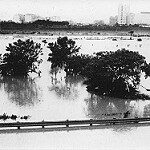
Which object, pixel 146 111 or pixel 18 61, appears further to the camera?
pixel 18 61

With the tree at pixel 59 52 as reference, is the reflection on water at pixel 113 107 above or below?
below

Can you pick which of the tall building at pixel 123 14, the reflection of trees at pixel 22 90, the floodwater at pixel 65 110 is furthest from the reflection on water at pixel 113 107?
the tall building at pixel 123 14

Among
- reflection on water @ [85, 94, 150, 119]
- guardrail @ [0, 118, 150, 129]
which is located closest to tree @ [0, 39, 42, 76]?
reflection on water @ [85, 94, 150, 119]

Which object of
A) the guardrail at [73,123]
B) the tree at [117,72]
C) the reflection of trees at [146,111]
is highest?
the tree at [117,72]

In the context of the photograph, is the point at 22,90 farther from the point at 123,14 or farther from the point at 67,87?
the point at 123,14

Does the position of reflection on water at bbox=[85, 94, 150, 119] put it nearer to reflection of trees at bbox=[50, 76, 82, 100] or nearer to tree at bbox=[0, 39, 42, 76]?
reflection of trees at bbox=[50, 76, 82, 100]

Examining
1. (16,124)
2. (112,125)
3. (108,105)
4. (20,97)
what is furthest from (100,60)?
(16,124)

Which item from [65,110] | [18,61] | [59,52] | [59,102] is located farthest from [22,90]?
[59,52]

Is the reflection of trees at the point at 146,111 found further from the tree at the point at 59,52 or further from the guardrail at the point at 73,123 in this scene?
the tree at the point at 59,52
